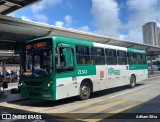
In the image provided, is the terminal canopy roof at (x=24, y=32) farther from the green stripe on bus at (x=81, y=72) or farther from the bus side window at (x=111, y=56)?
the green stripe on bus at (x=81, y=72)

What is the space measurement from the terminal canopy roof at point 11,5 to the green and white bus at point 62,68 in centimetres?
193

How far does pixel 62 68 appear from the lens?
12008 mm

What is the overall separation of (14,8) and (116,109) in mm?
7775

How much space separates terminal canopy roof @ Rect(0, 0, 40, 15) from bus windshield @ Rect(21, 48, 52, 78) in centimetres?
236

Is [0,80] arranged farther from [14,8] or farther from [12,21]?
[14,8]

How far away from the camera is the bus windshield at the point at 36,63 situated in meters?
11.8

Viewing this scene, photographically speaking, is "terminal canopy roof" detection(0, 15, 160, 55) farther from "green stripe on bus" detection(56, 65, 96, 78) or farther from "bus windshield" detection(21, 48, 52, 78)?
"green stripe on bus" detection(56, 65, 96, 78)

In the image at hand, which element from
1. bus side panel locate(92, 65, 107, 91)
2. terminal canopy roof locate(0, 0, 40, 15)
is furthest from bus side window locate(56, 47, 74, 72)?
terminal canopy roof locate(0, 0, 40, 15)

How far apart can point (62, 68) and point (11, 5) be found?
4609mm

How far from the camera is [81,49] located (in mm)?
13688

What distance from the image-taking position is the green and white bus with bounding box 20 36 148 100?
38.5 ft

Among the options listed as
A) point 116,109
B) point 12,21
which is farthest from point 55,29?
point 116,109

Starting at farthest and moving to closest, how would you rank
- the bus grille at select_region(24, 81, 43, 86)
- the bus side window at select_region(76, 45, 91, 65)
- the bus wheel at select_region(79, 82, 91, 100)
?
the bus wheel at select_region(79, 82, 91, 100) → the bus side window at select_region(76, 45, 91, 65) → the bus grille at select_region(24, 81, 43, 86)

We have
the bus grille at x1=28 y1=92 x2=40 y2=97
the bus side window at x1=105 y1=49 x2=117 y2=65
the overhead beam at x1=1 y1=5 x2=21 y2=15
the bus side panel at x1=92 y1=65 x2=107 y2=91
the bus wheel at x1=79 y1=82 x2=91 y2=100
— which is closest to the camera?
the bus grille at x1=28 y1=92 x2=40 y2=97
